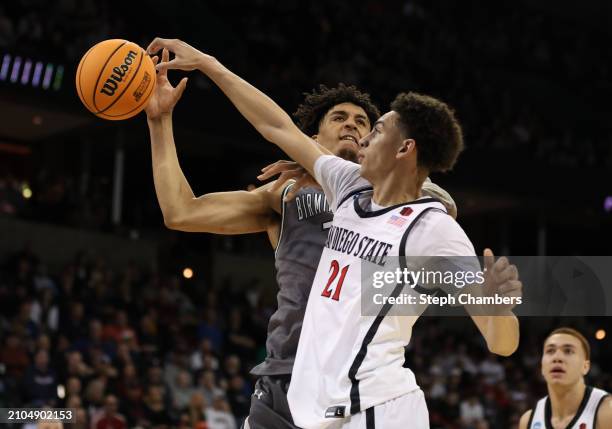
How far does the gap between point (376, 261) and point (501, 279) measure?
1.77 feet

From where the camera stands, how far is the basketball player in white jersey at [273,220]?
13.8 ft

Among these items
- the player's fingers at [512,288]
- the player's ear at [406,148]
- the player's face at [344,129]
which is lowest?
the player's fingers at [512,288]

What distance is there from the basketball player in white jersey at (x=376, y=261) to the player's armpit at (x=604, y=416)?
3144mm

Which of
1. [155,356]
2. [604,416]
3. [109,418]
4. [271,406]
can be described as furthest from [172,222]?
[155,356]

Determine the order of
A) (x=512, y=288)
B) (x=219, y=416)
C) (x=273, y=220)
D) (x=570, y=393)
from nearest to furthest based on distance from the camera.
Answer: (x=512, y=288) → (x=273, y=220) → (x=570, y=393) → (x=219, y=416)

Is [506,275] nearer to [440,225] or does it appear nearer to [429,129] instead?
[440,225]

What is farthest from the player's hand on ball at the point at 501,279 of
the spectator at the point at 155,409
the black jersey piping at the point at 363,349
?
the spectator at the point at 155,409

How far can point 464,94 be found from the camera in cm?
2006

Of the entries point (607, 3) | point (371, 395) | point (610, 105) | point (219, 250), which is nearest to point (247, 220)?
point (371, 395)

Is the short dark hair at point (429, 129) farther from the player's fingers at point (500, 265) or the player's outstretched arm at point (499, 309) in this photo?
the player's fingers at point (500, 265)

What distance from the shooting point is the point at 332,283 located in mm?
3492

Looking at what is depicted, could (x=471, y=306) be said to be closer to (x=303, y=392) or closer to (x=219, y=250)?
(x=303, y=392)

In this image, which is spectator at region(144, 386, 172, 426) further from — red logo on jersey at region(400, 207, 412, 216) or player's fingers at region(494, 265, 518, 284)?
player's fingers at region(494, 265, 518, 284)

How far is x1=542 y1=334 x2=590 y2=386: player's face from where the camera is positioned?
245 inches
